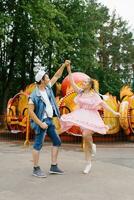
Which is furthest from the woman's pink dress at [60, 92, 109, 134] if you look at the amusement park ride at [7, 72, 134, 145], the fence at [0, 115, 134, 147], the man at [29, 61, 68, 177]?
the fence at [0, 115, 134, 147]

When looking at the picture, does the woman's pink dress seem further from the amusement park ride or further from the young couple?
the amusement park ride

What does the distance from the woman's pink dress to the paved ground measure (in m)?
0.81

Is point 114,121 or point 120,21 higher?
point 120,21

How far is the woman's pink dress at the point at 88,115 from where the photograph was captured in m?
8.66

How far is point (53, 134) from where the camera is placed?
8.18m

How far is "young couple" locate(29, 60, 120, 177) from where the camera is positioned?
8.04 meters

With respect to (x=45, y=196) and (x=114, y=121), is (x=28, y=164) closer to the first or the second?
(x=45, y=196)

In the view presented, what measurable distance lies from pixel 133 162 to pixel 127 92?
7268 millimetres

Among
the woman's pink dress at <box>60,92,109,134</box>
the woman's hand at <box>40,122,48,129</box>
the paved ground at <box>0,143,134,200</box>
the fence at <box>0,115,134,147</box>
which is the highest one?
the woman's pink dress at <box>60,92,109,134</box>

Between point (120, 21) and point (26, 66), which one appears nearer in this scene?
point (26, 66)

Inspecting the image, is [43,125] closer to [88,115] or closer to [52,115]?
[52,115]

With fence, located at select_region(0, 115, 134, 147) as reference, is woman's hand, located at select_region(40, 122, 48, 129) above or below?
above

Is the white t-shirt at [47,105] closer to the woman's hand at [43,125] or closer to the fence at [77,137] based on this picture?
the woman's hand at [43,125]

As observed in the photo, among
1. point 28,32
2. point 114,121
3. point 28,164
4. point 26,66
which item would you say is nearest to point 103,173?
point 28,164
